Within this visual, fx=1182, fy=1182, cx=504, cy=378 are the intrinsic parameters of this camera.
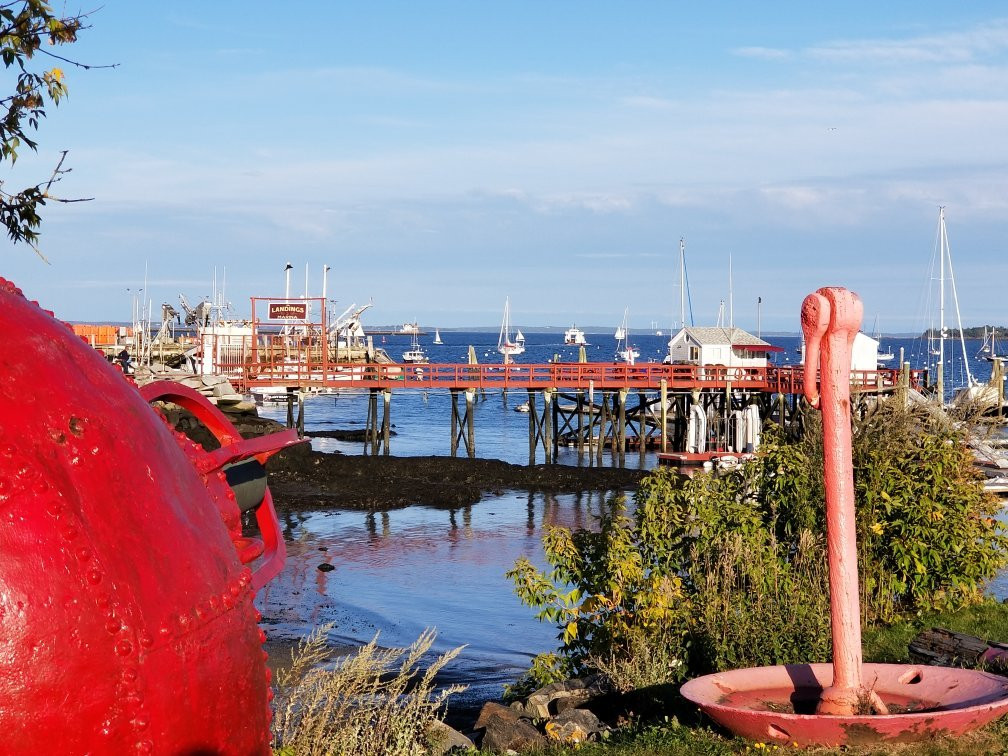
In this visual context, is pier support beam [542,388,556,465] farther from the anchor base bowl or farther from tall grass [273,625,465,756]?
tall grass [273,625,465,756]

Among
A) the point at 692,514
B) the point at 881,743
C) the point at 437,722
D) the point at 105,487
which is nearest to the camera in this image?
the point at 105,487

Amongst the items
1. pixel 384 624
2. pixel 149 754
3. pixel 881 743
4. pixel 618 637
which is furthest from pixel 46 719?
pixel 384 624

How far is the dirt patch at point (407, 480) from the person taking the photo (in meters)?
35.0

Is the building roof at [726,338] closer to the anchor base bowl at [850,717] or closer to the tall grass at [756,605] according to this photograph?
the tall grass at [756,605]

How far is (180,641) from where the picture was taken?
345 cm

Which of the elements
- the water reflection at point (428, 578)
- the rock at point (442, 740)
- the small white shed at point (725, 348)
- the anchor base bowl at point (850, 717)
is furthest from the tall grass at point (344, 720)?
the small white shed at point (725, 348)

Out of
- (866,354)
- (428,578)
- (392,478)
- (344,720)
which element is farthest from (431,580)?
(866,354)

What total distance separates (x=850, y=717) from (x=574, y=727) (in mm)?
2716

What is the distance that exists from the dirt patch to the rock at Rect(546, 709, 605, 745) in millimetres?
24184

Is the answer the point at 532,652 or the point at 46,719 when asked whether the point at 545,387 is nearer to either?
the point at 532,652

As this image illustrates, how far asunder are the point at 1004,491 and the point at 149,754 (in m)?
35.4

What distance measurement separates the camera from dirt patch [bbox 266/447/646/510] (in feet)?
115

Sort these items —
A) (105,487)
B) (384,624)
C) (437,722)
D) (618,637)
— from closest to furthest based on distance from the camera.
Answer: (105,487) < (437,722) < (618,637) < (384,624)

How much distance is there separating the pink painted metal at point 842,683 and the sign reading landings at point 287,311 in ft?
136
